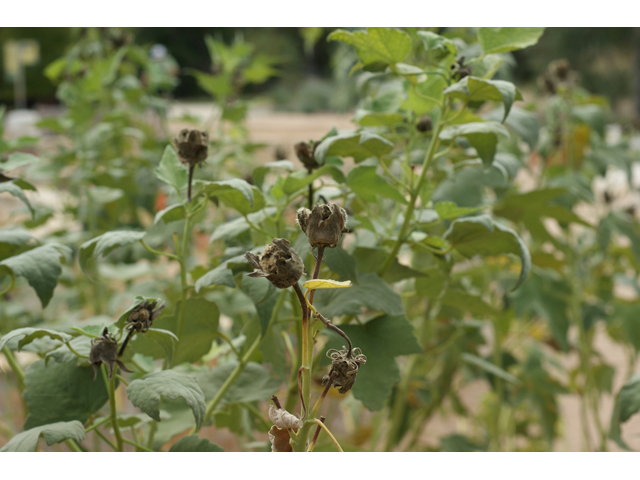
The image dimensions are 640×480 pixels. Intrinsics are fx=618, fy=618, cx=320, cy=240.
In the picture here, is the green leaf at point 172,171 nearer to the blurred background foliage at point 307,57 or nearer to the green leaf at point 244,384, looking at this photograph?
the green leaf at point 244,384

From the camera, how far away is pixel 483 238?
424 mm

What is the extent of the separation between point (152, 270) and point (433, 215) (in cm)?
45

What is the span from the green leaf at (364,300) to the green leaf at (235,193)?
7 cm

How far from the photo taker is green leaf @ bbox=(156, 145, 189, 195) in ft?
1.27

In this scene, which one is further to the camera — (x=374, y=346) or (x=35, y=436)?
(x=374, y=346)

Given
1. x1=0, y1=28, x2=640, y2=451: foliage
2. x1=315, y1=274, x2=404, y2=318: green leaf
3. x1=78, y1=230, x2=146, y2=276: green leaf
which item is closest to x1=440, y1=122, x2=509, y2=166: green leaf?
x1=0, y1=28, x2=640, y2=451: foliage

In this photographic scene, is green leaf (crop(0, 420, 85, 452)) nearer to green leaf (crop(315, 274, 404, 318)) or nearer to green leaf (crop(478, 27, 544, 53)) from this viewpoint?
green leaf (crop(315, 274, 404, 318))

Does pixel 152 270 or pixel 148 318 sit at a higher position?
pixel 148 318

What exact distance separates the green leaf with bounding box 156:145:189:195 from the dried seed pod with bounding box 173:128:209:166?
3cm

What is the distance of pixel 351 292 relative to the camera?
0.38 meters

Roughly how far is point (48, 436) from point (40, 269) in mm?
112

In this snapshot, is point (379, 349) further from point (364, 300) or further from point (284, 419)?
point (284, 419)

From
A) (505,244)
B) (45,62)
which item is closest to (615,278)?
(505,244)

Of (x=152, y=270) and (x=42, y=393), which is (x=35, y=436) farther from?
(x=152, y=270)
